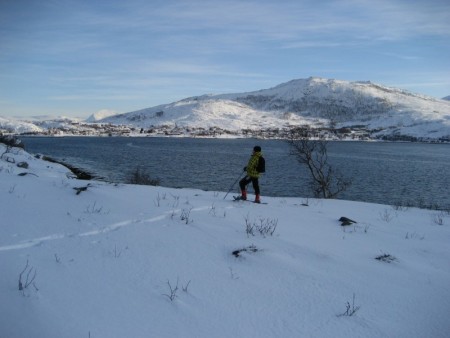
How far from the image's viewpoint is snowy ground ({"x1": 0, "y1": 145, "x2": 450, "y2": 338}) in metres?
4.51

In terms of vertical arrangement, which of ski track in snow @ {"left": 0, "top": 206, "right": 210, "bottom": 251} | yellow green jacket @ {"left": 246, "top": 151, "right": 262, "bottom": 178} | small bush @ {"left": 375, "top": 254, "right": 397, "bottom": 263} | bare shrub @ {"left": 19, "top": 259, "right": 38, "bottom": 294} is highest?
yellow green jacket @ {"left": 246, "top": 151, "right": 262, "bottom": 178}

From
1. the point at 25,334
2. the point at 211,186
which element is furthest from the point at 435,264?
the point at 211,186

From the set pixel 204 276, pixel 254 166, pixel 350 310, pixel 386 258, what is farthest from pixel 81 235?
pixel 254 166

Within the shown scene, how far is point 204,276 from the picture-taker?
18.5 feet

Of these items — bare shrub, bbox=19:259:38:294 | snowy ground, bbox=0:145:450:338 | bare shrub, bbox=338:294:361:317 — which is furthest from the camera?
bare shrub, bbox=19:259:38:294

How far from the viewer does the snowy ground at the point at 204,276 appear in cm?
451

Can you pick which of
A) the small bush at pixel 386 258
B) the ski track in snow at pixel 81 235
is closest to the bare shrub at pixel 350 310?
the small bush at pixel 386 258

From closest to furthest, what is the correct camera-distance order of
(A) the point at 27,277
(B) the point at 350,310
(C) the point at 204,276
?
1. (B) the point at 350,310
2. (A) the point at 27,277
3. (C) the point at 204,276

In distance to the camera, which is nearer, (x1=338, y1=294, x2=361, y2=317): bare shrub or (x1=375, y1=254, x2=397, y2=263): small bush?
(x1=338, y1=294, x2=361, y2=317): bare shrub

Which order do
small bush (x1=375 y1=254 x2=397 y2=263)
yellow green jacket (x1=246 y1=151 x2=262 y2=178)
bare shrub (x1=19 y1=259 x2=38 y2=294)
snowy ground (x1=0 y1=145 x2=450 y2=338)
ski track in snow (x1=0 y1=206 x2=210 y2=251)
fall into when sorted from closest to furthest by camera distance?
snowy ground (x1=0 y1=145 x2=450 y2=338), bare shrub (x1=19 y1=259 x2=38 y2=294), ski track in snow (x1=0 y1=206 x2=210 y2=251), small bush (x1=375 y1=254 x2=397 y2=263), yellow green jacket (x1=246 y1=151 x2=262 y2=178)

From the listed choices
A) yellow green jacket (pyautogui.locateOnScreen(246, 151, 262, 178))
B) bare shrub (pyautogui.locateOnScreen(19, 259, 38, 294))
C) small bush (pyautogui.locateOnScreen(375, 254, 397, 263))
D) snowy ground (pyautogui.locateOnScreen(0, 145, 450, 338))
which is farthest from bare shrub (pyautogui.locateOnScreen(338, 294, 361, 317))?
yellow green jacket (pyautogui.locateOnScreen(246, 151, 262, 178))

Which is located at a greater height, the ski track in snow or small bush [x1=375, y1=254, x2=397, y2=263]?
the ski track in snow

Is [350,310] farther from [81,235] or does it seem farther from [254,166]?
[254,166]

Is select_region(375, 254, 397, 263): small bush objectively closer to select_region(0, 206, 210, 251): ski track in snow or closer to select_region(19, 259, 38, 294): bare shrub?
select_region(0, 206, 210, 251): ski track in snow
